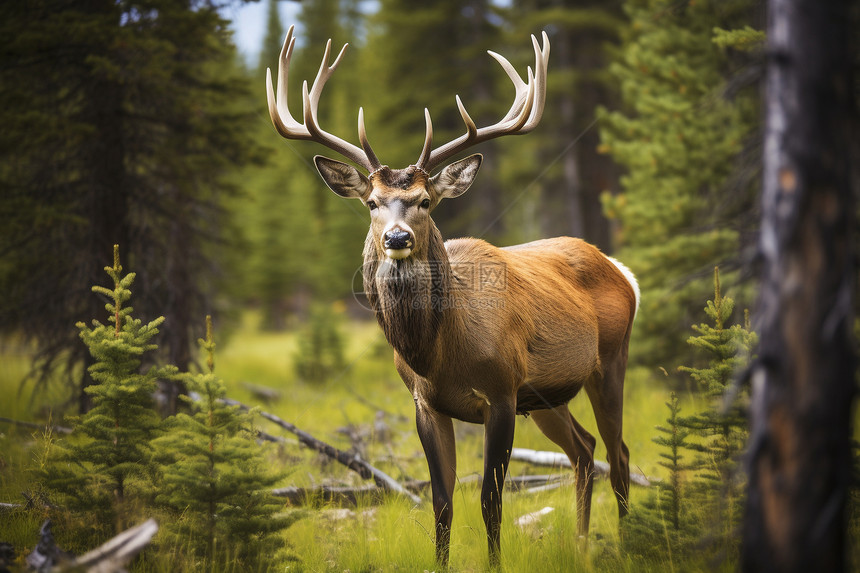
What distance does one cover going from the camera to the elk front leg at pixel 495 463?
4395 mm

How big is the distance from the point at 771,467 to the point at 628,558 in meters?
1.81

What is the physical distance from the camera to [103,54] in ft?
23.3

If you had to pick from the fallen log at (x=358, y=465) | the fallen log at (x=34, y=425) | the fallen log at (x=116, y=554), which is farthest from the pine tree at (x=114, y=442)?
→ the fallen log at (x=34, y=425)

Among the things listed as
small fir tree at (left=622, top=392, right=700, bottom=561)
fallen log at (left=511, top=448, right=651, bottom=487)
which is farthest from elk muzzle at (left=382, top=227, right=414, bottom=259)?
fallen log at (left=511, top=448, right=651, bottom=487)

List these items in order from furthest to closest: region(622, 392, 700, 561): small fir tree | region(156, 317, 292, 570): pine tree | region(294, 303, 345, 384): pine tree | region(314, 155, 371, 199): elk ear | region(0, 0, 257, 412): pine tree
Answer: region(294, 303, 345, 384): pine tree, region(0, 0, 257, 412): pine tree, region(314, 155, 371, 199): elk ear, region(622, 392, 700, 561): small fir tree, region(156, 317, 292, 570): pine tree

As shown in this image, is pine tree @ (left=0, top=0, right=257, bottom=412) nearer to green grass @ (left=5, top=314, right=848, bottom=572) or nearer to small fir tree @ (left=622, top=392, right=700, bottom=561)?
green grass @ (left=5, top=314, right=848, bottom=572)

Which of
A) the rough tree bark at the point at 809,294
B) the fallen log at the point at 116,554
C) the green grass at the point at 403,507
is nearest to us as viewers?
the rough tree bark at the point at 809,294

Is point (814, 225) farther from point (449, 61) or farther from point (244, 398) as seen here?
point (449, 61)

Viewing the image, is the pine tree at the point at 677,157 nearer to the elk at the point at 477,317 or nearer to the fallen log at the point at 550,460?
the fallen log at the point at 550,460

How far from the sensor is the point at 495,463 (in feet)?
14.5

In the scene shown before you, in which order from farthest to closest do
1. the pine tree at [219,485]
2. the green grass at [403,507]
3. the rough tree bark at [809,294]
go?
the green grass at [403,507] → the pine tree at [219,485] → the rough tree bark at [809,294]

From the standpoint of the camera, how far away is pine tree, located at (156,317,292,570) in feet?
12.5

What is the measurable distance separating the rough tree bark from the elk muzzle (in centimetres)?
232

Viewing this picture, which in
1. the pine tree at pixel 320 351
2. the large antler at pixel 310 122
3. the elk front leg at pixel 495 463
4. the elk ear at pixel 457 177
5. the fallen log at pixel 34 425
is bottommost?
the pine tree at pixel 320 351
